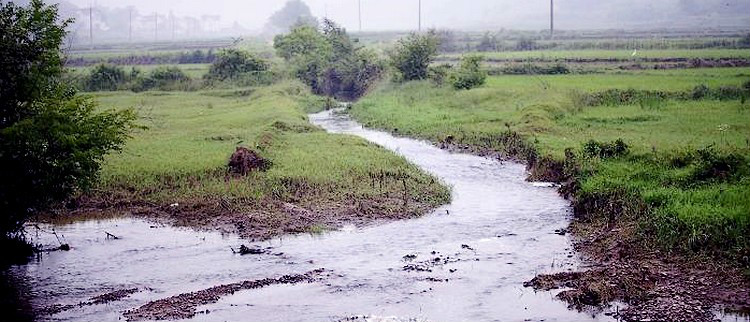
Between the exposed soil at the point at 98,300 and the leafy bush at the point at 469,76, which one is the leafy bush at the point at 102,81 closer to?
the leafy bush at the point at 469,76

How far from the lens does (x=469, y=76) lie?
165ft

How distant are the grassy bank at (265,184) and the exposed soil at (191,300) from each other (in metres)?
3.71

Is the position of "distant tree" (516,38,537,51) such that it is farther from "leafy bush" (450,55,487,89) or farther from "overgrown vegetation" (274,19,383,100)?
"leafy bush" (450,55,487,89)

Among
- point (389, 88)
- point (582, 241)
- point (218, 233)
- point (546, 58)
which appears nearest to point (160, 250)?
Result: point (218, 233)

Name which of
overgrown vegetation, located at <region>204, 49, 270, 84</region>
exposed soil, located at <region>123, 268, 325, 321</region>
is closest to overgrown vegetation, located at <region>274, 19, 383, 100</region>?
overgrown vegetation, located at <region>204, 49, 270, 84</region>

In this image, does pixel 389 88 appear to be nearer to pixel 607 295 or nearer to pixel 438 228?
pixel 438 228

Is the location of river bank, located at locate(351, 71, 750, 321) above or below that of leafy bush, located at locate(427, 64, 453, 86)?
below

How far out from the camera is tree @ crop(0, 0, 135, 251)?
1712 cm

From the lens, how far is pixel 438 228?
2088 centimetres

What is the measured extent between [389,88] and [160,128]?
24630 millimetres

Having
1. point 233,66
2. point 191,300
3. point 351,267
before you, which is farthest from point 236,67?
point 191,300

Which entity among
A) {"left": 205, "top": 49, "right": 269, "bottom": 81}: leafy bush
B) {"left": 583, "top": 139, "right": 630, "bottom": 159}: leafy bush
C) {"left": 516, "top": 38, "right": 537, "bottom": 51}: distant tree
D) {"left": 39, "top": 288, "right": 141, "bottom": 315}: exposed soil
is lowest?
{"left": 39, "top": 288, "right": 141, "bottom": 315}: exposed soil

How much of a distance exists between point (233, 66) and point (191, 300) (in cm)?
5233

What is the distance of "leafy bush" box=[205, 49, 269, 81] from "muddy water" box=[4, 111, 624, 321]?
44.2 m
